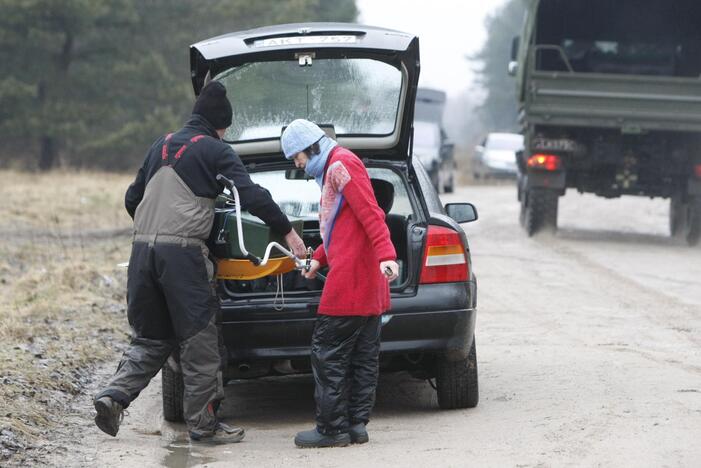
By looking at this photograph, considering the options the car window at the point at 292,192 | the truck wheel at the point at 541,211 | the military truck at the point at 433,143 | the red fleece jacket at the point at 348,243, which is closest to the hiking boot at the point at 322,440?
the red fleece jacket at the point at 348,243

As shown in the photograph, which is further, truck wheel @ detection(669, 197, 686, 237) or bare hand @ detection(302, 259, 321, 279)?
truck wheel @ detection(669, 197, 686, 237)

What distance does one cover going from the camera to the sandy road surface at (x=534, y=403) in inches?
220

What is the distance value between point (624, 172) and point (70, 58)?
79.2 ft

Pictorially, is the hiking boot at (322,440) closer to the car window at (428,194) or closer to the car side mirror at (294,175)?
the car window at (428,194)

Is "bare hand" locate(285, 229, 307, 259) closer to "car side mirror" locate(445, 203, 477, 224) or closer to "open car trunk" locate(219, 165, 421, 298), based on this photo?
"open car trunk" locate(219, 165, 421, 298)

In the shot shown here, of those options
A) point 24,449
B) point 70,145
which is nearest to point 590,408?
point 24,449

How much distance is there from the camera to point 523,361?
8.19 meters

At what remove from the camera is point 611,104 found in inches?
632

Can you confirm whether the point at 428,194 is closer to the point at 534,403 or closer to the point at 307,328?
the point at 307,328

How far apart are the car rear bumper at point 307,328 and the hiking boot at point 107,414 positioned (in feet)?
2.40

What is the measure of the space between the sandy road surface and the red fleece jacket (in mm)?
701

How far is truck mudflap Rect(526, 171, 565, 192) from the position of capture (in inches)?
659

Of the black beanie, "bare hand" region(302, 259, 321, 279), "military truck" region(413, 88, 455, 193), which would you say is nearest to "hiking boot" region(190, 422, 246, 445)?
"bare hand" region(302, 259, 321, 279)

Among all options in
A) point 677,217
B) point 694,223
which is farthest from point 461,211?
point 677,217
